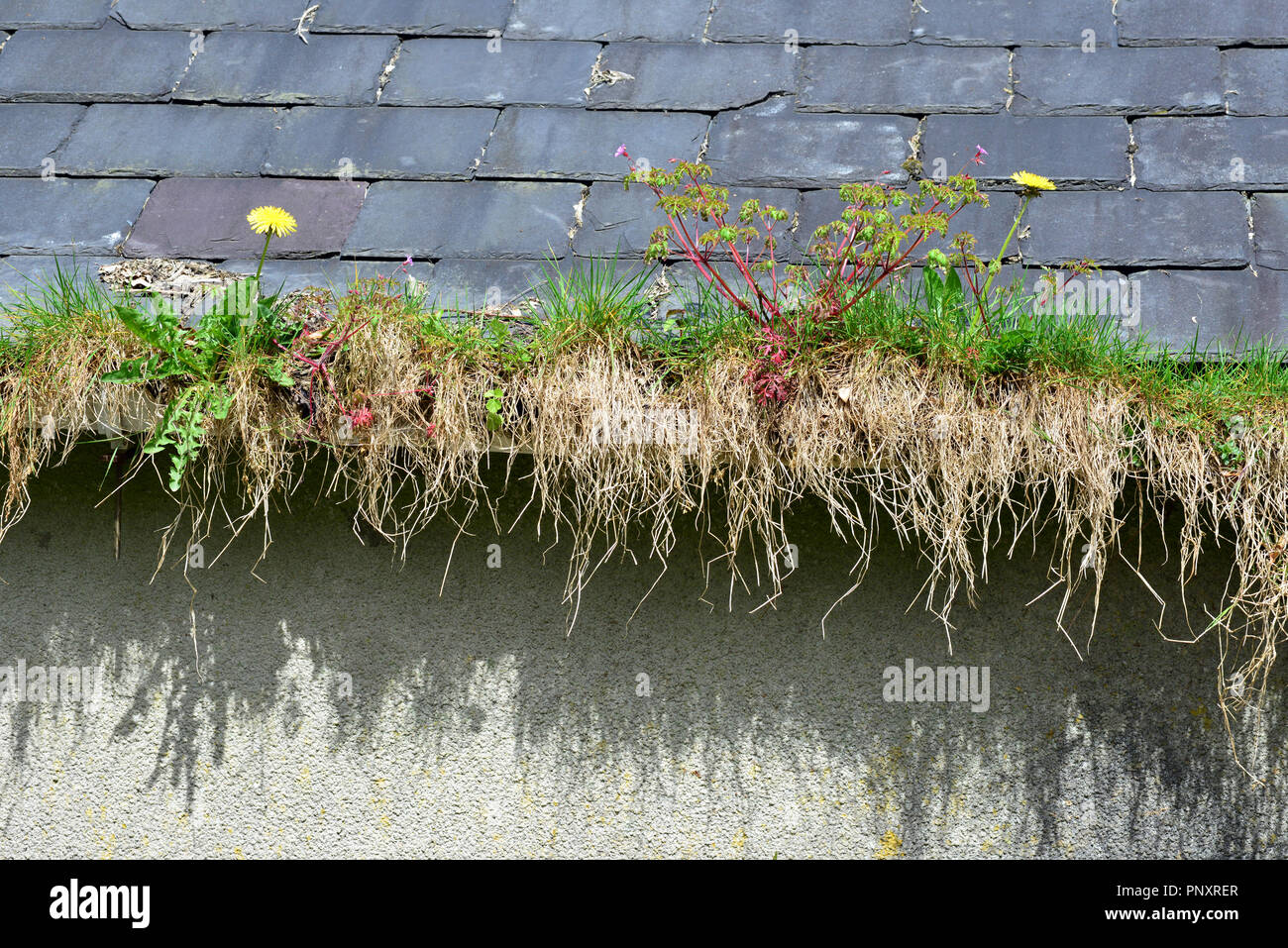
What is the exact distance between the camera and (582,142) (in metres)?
3.09

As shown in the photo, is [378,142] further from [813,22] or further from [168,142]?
[813,22]

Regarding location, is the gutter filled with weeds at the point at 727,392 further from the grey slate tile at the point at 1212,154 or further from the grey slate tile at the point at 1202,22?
the grey slate tile at the point at 1202,22

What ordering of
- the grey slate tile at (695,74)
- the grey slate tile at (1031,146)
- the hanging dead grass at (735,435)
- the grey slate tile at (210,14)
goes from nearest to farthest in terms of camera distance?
the hanging dead grass at (735,435)
the grey slate tile at (1031,146)
the grey slate tile at (695,74)
the grey slate tile at (210,14)

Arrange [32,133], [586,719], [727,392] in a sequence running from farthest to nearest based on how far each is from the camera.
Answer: [32,133]
[586,719]
[727,392]

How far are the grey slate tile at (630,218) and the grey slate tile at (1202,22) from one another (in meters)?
1.26

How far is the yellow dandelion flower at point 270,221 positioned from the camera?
105 inches

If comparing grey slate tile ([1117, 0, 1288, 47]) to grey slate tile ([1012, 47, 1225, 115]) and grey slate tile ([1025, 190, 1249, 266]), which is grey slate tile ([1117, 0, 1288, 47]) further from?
grey slate tile ([1025, 190, 1249, 266])

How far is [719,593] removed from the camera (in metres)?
2.89

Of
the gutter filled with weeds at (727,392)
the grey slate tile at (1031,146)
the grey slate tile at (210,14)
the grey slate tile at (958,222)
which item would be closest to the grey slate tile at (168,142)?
the grey slate tile at (210,14)

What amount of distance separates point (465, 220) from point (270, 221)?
50cm

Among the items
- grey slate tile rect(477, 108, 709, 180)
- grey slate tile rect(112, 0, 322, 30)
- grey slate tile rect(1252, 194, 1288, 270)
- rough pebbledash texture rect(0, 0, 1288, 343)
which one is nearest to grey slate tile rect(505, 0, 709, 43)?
rough pebbledash texture rect(0, 0, 1288, 343)

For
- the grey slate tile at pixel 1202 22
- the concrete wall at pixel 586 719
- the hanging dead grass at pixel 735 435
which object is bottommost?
the concrete wall at pixel 586 719

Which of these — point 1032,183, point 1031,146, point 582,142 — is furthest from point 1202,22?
point 582,142

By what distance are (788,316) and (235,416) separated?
51.5 inches
